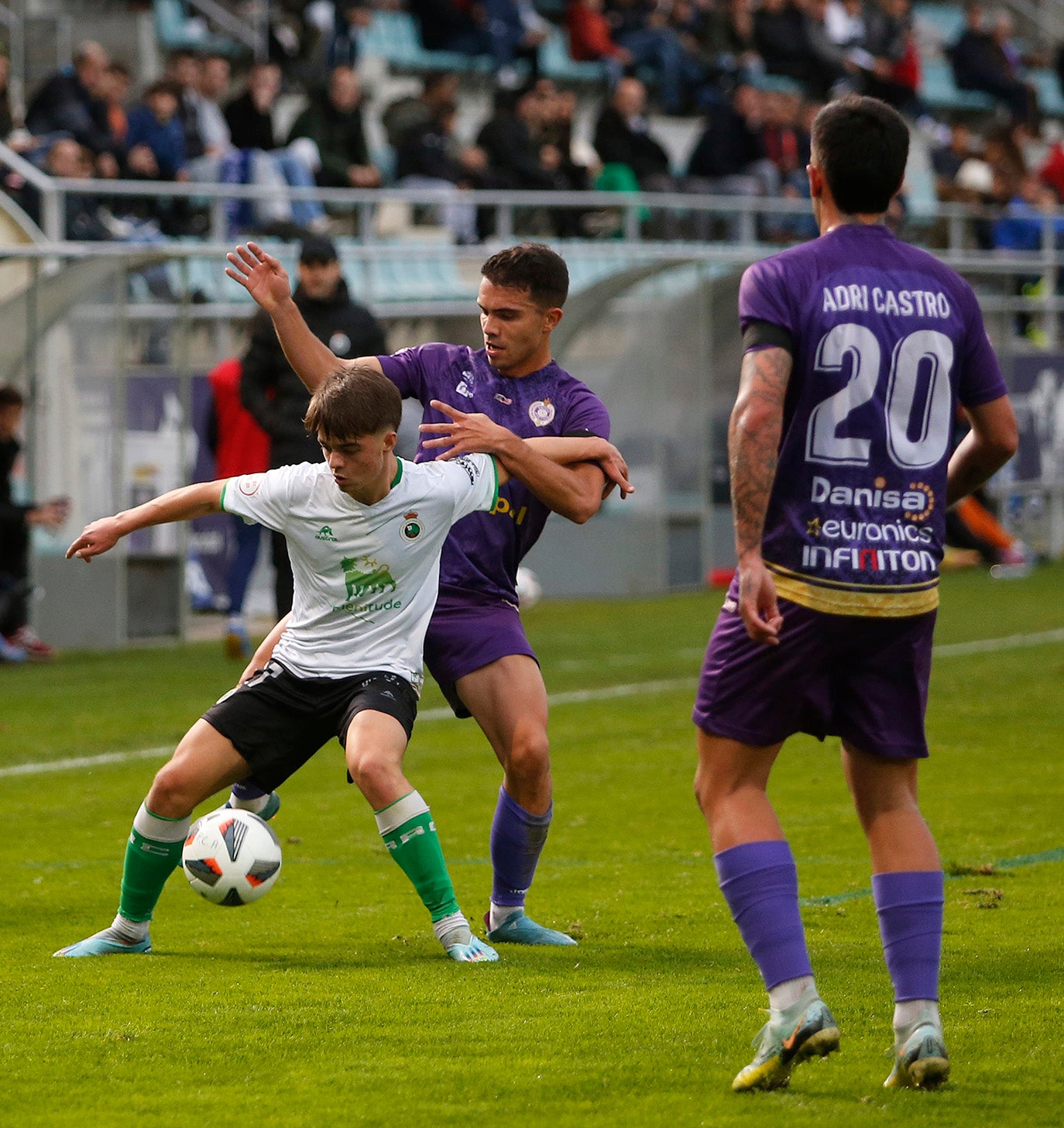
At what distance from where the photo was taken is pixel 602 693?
37.0ft

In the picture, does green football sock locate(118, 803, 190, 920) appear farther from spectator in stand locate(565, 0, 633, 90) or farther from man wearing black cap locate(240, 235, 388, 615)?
spectator in stand locate(565, 0, 633, 90)

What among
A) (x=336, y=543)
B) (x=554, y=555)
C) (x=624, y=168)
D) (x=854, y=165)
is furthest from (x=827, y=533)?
(x=624, y=168)

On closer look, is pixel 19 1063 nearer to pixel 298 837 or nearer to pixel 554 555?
pixel 298 837

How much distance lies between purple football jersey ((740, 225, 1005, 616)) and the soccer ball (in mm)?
2019

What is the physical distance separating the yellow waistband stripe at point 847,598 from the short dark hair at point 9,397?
30.0 feet

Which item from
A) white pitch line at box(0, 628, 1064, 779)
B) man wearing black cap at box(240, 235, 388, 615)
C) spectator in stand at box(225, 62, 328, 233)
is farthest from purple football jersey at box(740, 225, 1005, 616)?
spectator in stand at box(225, 62, 328, 233)

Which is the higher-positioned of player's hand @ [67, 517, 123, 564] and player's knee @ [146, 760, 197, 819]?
player's hand @ [67, 517, 123, 564]

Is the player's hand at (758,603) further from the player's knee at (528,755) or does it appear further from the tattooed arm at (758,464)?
the player's knee at (528,755)

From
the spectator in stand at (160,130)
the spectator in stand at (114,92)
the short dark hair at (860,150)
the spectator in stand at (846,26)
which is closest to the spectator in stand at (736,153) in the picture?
the spectator in stand at (846,26)

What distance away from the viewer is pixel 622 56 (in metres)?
24.9

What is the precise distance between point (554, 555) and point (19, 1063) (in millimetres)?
13802

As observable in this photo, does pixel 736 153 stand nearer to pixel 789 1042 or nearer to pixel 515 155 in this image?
pixel 515 155

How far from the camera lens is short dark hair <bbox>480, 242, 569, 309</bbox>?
541 cm

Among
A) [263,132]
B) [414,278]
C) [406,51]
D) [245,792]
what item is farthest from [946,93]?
[245,792]
